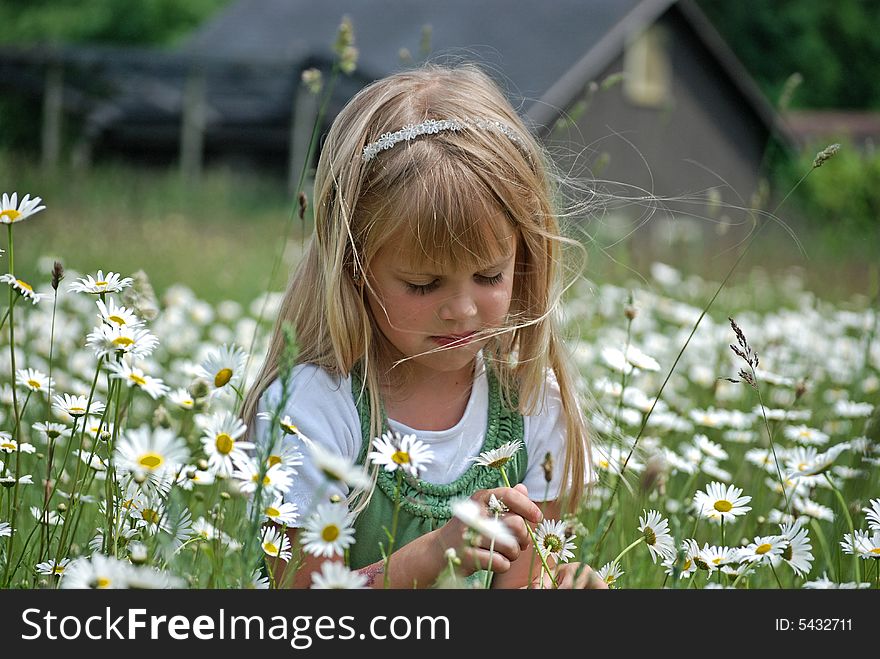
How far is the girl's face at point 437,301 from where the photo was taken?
60.5 inches

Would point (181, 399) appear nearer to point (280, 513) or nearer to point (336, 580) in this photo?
point (280, 513)

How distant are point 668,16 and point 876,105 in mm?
18523

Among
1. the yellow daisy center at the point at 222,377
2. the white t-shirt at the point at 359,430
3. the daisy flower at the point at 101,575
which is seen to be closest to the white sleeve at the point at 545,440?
the white t-shirt at the point at 359,430

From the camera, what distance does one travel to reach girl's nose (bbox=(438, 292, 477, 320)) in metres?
1.53

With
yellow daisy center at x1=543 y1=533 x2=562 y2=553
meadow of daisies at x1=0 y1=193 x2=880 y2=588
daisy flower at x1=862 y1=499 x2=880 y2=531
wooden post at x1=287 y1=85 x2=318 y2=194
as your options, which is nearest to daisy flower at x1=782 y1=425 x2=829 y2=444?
meadow of daisies at x1=0 y1=193 x2=880 y2=588

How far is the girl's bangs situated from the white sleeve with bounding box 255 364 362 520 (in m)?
0.27

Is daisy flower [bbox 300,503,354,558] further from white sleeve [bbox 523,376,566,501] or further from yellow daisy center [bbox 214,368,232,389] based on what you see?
white sleeve [bbox 523,376,566,501]

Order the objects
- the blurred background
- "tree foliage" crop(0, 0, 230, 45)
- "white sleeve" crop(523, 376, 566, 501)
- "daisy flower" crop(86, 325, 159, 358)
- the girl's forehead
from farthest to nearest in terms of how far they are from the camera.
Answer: "tree foliage" crop(0, 0, 230, 45)
the blurred background
"white sleeve" crop(523, 376, 566, 501)
the girl's forehead
"daisy flower" crop(86, 325, 159, 358)

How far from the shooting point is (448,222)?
1521 mm

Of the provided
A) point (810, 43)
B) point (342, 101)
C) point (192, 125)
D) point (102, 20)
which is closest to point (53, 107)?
point (192, 125)
